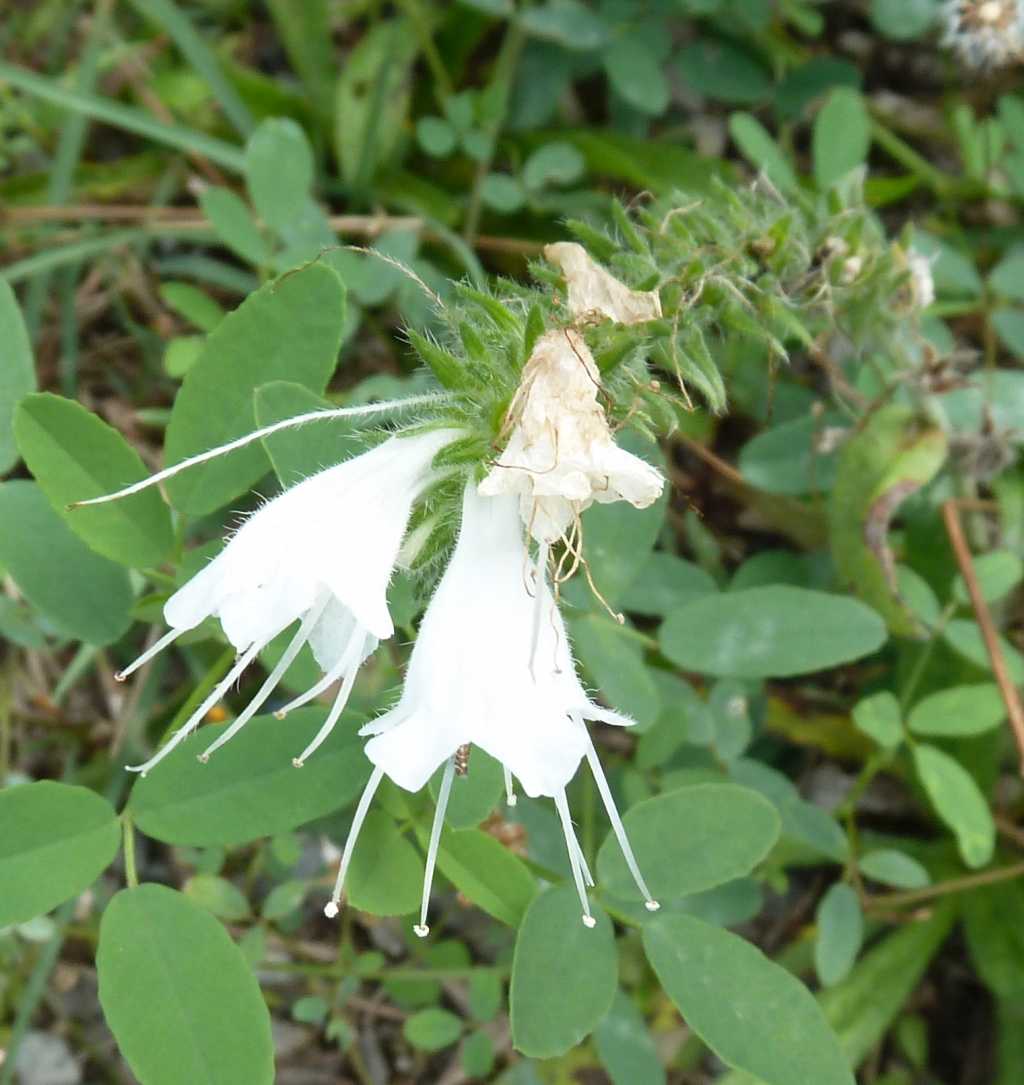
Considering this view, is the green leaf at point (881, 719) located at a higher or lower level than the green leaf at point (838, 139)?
lower

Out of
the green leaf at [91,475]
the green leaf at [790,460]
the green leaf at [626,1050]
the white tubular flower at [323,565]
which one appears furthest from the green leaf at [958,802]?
the green leaf at [91,475]

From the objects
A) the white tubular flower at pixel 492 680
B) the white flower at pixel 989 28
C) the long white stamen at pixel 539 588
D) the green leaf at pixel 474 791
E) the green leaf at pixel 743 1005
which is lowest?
the green leaf at pixel 743 1005

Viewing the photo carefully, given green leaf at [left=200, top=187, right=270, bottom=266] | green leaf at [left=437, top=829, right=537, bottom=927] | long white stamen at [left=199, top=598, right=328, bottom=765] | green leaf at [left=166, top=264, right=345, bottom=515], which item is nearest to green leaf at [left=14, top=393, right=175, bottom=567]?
green leaf at [left=166, top=264, right=345, bottom=515]

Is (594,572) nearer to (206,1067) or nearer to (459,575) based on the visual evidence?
(459,575)

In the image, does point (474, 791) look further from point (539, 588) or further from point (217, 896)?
point (217, 896)

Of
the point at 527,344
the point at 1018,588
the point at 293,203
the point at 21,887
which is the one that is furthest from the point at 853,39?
the point at 21,887

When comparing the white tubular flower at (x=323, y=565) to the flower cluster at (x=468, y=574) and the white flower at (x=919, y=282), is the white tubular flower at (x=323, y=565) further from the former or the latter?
the white flower at (x=919, y=282)

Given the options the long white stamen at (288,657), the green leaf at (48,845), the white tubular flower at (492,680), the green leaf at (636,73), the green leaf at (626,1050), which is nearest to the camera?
the white tubular flower at (492,680)
